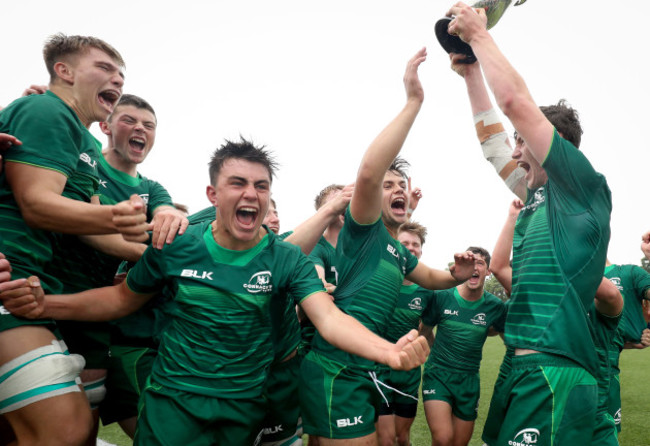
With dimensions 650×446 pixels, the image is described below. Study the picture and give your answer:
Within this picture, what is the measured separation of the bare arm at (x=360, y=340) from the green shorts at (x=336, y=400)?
0.70 meters

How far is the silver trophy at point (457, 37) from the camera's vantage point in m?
3.04

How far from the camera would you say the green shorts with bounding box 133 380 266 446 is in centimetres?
256

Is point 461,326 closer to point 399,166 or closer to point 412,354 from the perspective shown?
point 399,166

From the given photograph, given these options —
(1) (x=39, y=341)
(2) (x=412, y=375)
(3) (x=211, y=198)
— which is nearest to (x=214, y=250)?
(3) (x=211, y=198)

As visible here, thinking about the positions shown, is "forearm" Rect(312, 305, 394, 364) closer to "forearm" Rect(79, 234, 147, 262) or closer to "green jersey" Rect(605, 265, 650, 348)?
"forearm" Rect(79, 234, 147, 262)

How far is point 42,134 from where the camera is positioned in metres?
2.32

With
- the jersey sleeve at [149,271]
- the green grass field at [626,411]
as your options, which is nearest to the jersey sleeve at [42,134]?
the jersey sleeve at [149,271]

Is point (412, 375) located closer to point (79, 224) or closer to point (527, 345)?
point (527, 345)

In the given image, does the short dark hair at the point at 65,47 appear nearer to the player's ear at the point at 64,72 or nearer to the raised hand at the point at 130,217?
the player's ear at the point at 64,72

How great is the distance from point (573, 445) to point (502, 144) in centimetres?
211

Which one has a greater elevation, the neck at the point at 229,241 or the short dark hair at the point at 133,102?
the short dark hair at the point at 133,102

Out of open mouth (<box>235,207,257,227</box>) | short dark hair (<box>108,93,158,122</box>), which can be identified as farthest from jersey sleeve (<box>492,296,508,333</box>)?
short dark hair (<box>108,93,158,122</box>)

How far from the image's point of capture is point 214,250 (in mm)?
2783

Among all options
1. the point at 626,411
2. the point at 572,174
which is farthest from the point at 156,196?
the point at 626,411
